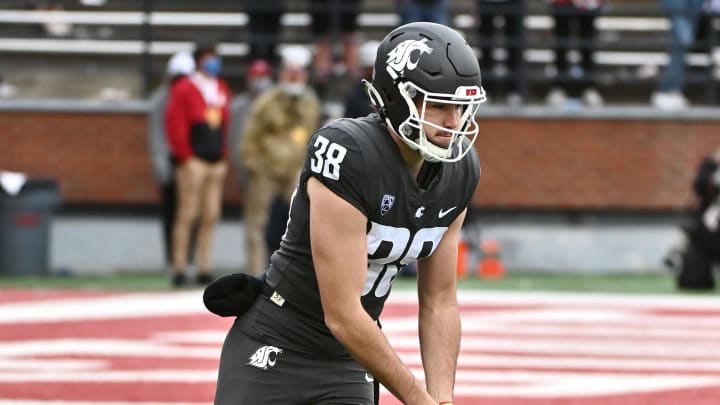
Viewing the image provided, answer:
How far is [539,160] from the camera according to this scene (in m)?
17.3

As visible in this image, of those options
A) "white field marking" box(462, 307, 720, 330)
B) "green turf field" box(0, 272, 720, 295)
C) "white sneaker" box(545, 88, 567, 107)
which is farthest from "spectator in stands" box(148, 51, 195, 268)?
"white sneaker" box(545, 88, 567, 107)

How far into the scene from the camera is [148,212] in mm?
17000

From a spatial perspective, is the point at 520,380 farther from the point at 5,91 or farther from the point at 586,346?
the point at 5,91

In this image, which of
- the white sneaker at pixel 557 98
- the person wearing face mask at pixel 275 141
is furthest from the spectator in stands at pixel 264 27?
the white sneaker at pixel 557 98

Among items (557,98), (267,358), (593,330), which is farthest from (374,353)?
(557,98)

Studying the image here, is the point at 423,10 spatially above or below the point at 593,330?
above

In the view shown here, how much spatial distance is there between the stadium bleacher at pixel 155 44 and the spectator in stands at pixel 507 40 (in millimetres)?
192

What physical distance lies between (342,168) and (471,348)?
5845mm

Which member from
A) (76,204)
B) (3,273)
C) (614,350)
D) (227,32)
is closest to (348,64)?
(227,32)

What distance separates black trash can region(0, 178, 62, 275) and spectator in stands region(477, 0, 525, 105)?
16.7ft

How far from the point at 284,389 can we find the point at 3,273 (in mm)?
11390

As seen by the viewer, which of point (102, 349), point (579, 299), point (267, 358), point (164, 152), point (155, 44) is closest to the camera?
point (267, 358)

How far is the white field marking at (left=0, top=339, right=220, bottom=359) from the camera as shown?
934cm

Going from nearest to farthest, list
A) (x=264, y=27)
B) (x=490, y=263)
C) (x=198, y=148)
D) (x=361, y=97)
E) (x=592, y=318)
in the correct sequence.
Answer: (x=592, y=318) → (x=361, y=97) → (x=198, y=148) → (x=490, y=263) → (x=264, y=27)
